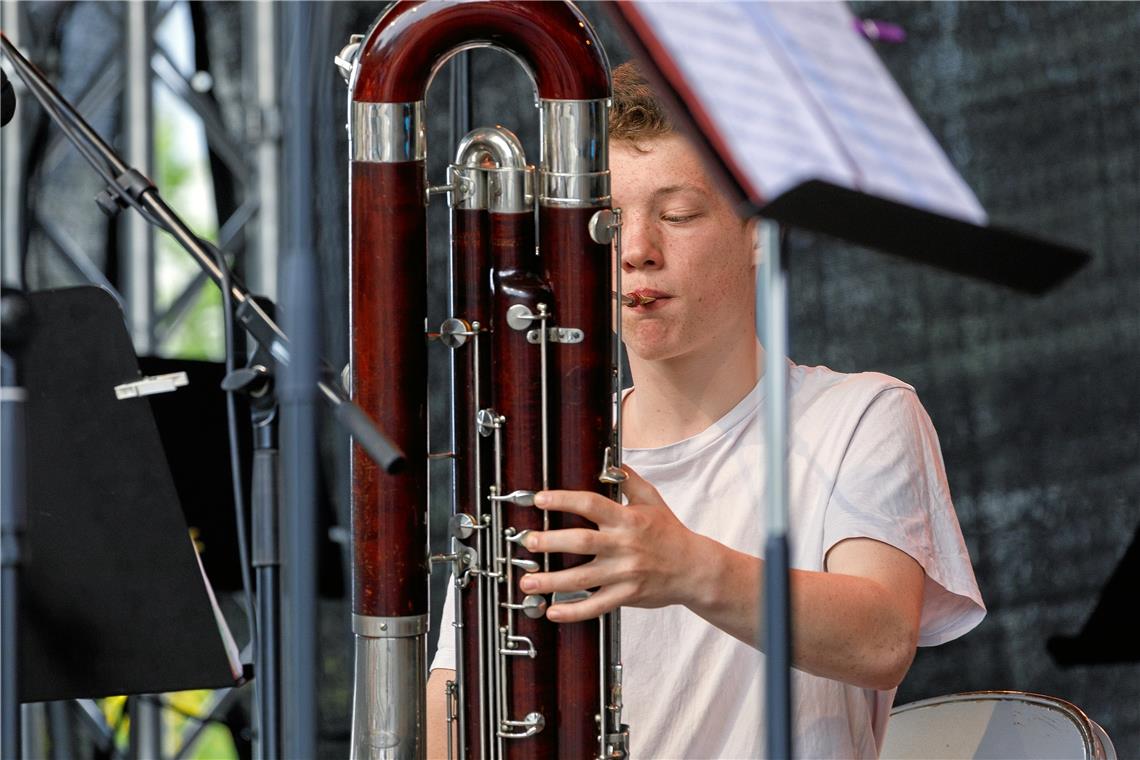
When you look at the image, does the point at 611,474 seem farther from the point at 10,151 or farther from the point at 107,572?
the point at 10,151

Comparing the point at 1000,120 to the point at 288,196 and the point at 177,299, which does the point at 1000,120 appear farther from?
the point at 288,196

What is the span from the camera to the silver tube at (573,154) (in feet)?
4.10

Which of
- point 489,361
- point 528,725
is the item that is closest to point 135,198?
point 489,361

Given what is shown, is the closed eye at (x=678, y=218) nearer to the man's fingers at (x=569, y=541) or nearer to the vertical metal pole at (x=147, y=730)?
the man's fingers at (x=569, y=541)

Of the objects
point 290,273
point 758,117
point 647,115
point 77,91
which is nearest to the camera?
point 758,117

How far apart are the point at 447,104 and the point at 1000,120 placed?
42.5 inches

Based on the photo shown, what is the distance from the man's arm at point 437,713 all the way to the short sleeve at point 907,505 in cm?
42

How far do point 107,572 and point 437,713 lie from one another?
36 cm

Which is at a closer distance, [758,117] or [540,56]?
[758,117]

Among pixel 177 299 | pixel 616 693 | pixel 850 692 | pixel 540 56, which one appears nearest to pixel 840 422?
pixel 850 692

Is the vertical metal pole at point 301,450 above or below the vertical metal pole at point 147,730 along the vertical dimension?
above

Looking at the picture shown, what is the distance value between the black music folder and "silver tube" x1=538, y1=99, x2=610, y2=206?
0.49m

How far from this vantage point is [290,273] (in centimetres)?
87

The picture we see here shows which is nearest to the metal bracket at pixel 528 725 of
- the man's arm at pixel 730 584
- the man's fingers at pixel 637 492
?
the man's arm at pixel 730 584
